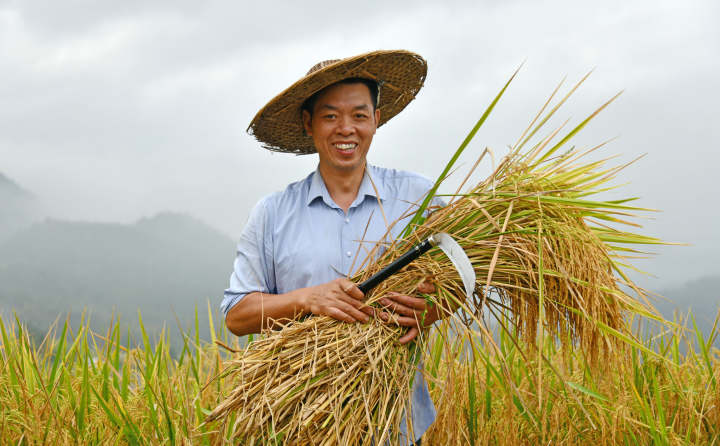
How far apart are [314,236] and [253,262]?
0.30m

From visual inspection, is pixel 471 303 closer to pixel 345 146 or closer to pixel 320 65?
pixel 345 146

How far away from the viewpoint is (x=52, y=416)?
2738 mm

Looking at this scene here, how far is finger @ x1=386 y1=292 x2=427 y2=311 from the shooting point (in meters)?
1.88

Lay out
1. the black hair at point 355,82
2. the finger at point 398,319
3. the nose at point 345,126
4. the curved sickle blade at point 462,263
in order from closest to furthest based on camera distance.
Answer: the curved sickle blade at point 462,263 < the finger at point 398,319 < the nose at point 345,126 < the black hair at point 355,82

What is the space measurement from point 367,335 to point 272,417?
1.33 feet

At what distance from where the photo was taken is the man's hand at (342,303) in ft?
6.18

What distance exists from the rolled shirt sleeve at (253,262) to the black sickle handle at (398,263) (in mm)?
677

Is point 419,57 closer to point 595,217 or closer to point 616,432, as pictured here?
point 595,217

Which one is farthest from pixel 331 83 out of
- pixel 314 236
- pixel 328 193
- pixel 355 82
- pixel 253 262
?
pixel 253 262

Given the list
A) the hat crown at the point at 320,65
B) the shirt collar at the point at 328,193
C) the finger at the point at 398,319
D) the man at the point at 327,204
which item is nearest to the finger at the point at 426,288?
the finger at the point at 398,319

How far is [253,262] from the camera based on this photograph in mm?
2432

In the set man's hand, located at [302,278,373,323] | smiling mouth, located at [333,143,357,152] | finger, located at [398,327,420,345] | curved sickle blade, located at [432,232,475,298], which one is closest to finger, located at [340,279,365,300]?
man's hand, located at [302,278,373,323]

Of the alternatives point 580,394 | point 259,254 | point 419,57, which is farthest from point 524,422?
point 419,57

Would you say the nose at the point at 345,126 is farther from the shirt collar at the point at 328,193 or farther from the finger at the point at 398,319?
the finger at the point at 398,319
